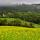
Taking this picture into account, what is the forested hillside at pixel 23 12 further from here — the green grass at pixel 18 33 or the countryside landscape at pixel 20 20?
the green grass at pixel 18 33

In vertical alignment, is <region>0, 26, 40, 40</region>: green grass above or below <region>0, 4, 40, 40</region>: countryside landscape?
below

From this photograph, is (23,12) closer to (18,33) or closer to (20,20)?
(20,20)

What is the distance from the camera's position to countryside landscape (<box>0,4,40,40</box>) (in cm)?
181

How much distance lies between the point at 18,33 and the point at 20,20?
20 cm

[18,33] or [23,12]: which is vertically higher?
[23,12]

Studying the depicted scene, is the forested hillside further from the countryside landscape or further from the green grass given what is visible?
the green grass

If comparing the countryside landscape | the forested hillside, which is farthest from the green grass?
the forested hillside

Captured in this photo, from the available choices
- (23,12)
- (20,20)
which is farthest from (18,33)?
(23,12)

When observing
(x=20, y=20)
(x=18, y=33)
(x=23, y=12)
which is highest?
(x=23, y=12)

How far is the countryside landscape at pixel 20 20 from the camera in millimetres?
1808

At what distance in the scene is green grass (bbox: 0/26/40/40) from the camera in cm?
176

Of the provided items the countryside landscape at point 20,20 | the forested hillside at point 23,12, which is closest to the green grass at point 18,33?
the countryside landscape at point 20,20

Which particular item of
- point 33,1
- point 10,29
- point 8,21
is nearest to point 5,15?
point 8,21

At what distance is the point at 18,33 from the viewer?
180cm
